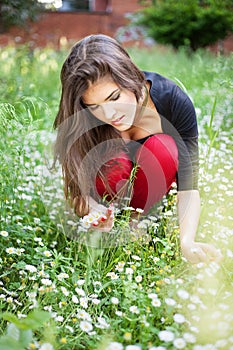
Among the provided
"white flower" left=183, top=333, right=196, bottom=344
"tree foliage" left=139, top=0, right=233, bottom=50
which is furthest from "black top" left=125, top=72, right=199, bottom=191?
"tree foliage" left=139, top=0, right=233, bottom=50

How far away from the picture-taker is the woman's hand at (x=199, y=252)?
1.61 meters

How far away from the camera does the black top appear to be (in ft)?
6.61

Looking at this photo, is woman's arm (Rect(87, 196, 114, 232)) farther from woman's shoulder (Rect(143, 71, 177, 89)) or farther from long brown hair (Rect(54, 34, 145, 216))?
woman's shoulder (Rect(143, 71, 177, 89))

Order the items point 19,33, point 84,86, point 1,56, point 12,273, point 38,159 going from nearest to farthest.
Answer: point 84,86, point 12,273, point 38,159, point 1,56, point 19,33

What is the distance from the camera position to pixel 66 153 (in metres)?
1.99

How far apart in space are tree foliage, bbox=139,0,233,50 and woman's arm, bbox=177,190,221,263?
5.75m

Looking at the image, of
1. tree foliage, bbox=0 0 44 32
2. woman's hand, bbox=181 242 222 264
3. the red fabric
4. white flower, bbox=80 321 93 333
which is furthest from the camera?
tree foliage, bbox=0 0 44 32

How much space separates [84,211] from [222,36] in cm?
647

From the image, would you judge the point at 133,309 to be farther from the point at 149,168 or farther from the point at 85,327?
the point at 149,168

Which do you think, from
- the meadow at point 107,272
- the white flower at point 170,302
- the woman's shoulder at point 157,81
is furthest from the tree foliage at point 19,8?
the white flower at point 170,302

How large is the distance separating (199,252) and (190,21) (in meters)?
6.55

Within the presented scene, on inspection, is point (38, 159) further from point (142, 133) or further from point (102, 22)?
point (102, 22)

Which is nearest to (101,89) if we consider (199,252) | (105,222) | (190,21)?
(105,222)

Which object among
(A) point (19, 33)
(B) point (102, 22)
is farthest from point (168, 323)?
(B) point (102, 22)
